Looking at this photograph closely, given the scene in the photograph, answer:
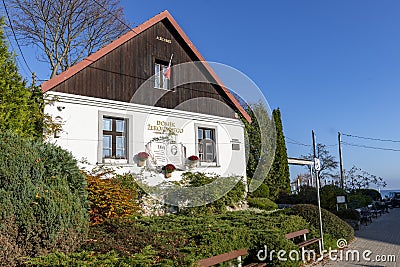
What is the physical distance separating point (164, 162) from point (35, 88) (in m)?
5.13

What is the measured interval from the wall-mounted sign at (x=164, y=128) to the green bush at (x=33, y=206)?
7.38m

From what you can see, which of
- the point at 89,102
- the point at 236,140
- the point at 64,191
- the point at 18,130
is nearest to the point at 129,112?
the point at 89,102

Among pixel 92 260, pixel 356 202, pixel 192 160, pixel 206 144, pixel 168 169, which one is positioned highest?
pixel 206 144

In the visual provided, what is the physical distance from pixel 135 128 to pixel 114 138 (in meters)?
0.85

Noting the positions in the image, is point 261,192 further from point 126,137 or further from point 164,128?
point 126,137

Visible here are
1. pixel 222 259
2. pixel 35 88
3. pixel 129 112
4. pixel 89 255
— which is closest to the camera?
pixel 89 255

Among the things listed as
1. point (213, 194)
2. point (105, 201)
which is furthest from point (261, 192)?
point (105, 201)

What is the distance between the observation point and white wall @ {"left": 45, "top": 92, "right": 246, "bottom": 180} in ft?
36.3

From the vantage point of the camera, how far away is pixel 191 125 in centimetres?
1465

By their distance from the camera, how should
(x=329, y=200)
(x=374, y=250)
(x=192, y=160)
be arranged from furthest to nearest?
(x=329, y=200) < (x=192, y=160) < (x=374, y=250)

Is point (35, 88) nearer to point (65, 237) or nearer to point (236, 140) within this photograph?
point (65, 237)

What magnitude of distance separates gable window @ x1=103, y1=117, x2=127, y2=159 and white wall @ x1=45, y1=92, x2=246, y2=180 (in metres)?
0.24

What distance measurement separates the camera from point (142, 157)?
40.5 ft

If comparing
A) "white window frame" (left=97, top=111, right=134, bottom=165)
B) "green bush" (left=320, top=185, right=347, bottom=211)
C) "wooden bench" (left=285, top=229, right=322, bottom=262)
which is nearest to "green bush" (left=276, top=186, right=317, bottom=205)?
"green bush" (left=320, top=185, right=347, bottom=211)
